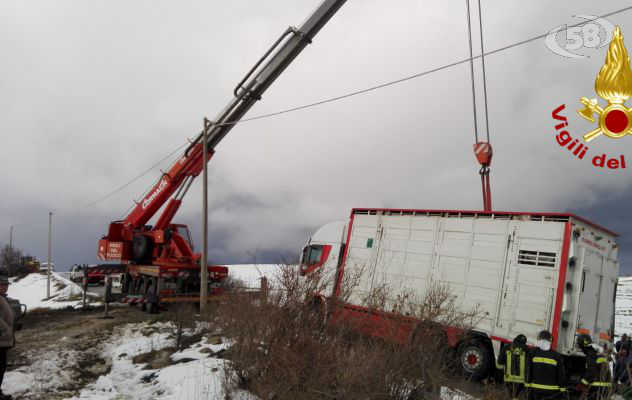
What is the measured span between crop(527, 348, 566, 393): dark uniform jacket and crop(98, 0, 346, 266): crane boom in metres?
10.3

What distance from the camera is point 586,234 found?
9328 mm

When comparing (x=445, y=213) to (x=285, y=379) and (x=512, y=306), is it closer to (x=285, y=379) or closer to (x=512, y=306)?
(x=512, y=306)

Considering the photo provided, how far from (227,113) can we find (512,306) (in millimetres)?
10499

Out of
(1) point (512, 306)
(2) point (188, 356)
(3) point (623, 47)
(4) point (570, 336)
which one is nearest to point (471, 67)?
(3) point (623, 47)

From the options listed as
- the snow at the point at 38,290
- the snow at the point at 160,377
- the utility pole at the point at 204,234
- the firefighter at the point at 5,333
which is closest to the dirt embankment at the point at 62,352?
the snow at the point at 160,377

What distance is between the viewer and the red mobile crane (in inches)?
544

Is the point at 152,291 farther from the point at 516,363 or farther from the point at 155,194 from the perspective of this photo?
the point at 516,363

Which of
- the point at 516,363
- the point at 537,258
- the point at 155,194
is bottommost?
the point at 516,363

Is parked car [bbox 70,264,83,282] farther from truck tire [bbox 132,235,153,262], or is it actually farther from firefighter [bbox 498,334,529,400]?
firefighter [bbox 498,334,529,400]

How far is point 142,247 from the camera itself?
53.5 feet

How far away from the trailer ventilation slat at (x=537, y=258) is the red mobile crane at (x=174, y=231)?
27.2ft

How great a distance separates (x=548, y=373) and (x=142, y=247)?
13894mm

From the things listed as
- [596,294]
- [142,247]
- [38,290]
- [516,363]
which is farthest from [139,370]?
[38,290]

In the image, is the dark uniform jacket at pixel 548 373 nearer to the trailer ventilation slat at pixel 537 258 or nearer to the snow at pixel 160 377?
the trailer ventilation slat at pixel 537 258
